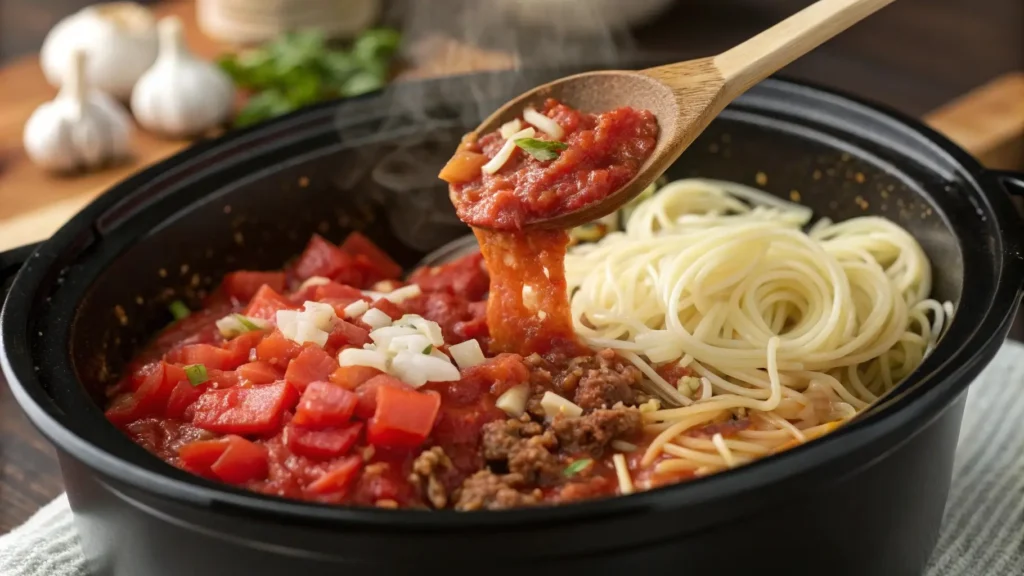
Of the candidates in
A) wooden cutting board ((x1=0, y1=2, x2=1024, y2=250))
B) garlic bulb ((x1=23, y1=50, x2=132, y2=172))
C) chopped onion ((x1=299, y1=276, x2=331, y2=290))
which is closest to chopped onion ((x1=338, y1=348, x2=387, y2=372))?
chopped onion ((x1=299, y1=276, x2=331, y2=290))

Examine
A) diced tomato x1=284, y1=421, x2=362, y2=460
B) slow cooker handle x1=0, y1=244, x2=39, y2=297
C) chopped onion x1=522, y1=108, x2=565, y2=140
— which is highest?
chopped onion x1=522, y1=108, x2=565, y2=140

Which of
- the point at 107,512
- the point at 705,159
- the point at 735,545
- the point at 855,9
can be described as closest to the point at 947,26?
the point at 705,159

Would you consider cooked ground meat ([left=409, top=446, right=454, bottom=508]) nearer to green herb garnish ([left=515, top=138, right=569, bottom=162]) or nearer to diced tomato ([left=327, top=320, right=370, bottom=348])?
diced tomato ([left=327, top=320, right=370, bottom=348])

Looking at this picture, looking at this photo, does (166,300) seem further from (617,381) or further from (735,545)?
(735,545)

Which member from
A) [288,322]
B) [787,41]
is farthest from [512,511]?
[787,41]

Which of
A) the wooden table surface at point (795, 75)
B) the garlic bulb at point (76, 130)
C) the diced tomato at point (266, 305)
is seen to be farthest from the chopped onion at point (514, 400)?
the garlic bulb at point (76, 130)

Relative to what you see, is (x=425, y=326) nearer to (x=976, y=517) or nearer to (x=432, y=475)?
(x=432, y=475)

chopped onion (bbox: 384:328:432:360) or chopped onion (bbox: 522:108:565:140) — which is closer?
chopped onion (bbox: 384:328:432:360)

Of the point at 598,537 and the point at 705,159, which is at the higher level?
the point at 598,537
